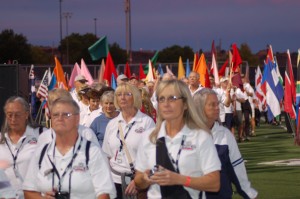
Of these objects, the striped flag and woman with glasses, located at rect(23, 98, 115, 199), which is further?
the striped flag

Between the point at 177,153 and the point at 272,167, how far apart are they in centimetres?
1209

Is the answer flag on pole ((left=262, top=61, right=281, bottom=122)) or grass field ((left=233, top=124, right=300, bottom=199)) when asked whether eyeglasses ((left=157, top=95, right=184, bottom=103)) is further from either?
flag on pole ((left=262, top=61, right=281, bottom=122))

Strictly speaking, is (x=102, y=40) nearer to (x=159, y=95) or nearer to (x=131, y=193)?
(x=131, y=193)

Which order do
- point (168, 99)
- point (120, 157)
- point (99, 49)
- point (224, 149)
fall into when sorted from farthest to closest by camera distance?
point (99, 49) → point (120, 157) → point (224, 149) → point (168, 99)

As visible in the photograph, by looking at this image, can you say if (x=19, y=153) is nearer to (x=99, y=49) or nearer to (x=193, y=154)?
(x=193, y=154)

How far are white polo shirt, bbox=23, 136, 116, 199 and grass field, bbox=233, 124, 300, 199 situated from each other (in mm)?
7301

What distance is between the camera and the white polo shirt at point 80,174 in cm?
650

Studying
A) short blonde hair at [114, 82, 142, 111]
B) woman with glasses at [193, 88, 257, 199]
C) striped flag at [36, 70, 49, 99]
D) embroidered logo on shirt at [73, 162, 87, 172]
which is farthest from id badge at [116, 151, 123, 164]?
striped flag at [36, 70, 49, 99]

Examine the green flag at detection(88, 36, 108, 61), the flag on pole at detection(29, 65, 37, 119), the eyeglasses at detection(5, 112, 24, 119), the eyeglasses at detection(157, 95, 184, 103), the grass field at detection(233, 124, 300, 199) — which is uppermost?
the green flag at detection(88, 36, 108, 61)

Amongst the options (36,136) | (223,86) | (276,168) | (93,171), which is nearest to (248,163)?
(276,168)

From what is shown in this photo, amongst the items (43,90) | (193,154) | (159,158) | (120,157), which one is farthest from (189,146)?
(43,90)

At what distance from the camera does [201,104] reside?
7270mm

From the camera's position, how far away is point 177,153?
6234 millimetres

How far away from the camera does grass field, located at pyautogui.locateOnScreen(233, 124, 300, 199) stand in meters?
14.3
